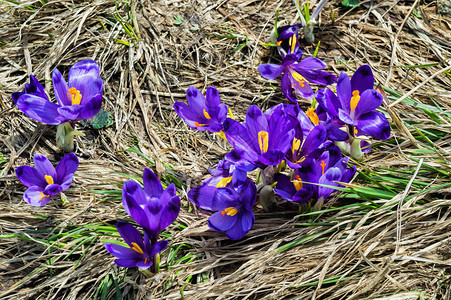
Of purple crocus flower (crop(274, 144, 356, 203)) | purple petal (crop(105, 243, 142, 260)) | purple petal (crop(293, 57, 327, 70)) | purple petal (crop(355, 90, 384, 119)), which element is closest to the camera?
purple petal (crop(105, 243, 142, 260))

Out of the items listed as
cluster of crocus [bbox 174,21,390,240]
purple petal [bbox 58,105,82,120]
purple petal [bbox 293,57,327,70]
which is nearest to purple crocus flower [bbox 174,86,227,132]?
cluster of crocus [bbox 174,21,390,240]

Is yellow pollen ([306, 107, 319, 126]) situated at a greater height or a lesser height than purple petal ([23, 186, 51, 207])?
greater

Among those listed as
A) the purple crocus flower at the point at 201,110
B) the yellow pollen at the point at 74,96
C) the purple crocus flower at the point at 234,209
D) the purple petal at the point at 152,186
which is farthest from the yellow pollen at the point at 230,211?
the yellow pollen at the point at 74,96

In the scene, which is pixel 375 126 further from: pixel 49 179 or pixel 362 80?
pixel 49 179

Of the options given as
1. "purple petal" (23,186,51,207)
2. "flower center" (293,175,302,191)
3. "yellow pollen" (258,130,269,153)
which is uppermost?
"yellow pollen" (258,130,269,153)

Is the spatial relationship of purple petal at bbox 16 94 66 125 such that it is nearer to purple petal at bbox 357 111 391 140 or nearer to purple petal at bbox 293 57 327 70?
purple petal at bbox 293 57 327 70

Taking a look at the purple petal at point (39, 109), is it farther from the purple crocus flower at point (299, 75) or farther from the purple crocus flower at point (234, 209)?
the purple crocus flower at point (299, 75)

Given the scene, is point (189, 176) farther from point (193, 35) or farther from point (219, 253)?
point (193, 35)
